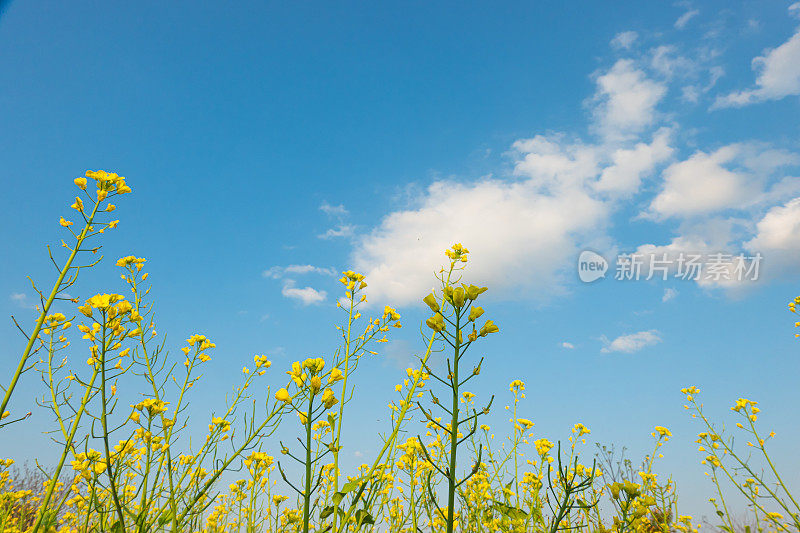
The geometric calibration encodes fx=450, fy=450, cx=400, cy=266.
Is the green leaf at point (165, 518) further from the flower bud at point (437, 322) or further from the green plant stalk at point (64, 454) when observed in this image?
the flower bud at point (437, 322)

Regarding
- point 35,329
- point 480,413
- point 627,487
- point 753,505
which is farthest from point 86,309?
point 753,505

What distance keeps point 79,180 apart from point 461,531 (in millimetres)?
4174

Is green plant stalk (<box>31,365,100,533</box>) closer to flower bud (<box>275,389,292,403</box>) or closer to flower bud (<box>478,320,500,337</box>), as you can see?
flower bud (<box>275,389,292,403</box>)

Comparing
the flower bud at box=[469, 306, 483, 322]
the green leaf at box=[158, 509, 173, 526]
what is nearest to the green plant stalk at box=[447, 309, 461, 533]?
the flower bud at box=[469, 306, 483, 322]

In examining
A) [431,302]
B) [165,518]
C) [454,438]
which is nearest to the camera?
[454,438]

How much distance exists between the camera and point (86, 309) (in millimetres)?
2100

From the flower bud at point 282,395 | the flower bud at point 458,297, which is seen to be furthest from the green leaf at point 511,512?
the flower bud at point 282,395

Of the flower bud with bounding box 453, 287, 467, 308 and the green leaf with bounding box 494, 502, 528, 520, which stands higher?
the flower bud with bounding box 453, 287, 467, 308

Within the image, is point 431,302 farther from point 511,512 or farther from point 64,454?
point 64,454

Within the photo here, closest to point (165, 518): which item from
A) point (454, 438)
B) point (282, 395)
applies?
point (282, 395)

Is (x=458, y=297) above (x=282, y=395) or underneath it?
above

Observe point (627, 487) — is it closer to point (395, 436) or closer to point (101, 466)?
point (395, 436)

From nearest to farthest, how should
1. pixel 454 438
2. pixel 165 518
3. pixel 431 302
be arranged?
pixel 454 438, pixel 431 302, pixel 165 518

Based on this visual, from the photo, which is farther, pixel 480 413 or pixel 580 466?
pixel 580 466
